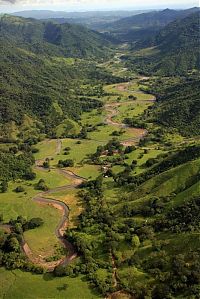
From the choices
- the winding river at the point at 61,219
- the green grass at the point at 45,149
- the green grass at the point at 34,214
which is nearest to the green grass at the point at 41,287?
the winding river at the point at 61,219

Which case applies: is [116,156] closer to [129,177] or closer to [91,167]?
[91,167]

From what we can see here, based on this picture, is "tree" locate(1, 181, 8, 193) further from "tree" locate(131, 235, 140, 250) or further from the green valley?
"tree" locate(131, 235, 140, 250)

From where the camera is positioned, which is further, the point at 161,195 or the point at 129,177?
the point at 129,177

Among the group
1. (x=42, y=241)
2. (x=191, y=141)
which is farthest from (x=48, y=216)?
(x=191, y=141)

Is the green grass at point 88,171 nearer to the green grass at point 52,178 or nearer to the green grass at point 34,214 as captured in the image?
the green grass at point 52,178

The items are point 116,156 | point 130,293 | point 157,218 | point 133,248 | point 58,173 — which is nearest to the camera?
point 130,293

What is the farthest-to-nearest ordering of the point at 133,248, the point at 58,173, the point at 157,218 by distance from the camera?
the point at 58,173 → the point at 157,218 → the point at 133,248

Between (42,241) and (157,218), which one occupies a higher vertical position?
(157,218)

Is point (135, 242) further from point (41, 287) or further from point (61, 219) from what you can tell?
point (61, 219)
